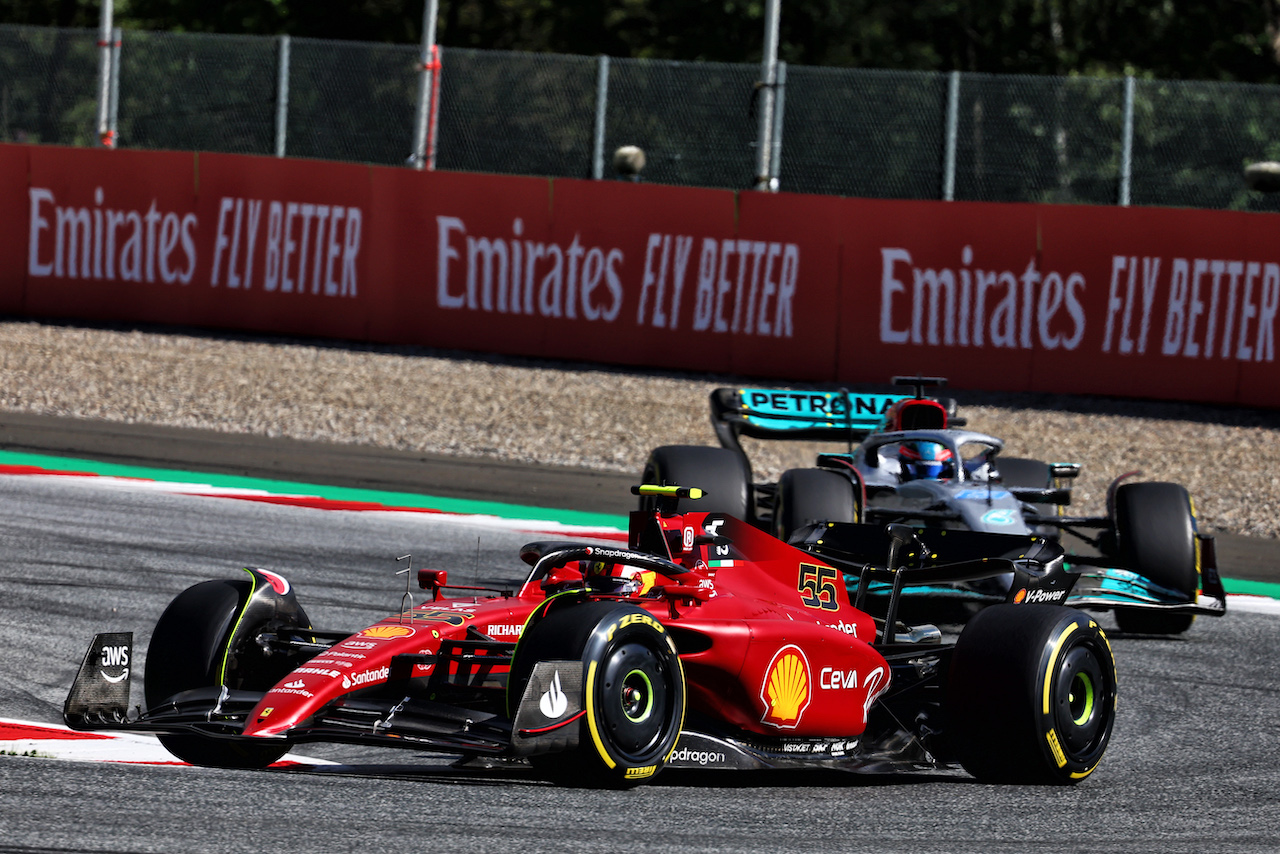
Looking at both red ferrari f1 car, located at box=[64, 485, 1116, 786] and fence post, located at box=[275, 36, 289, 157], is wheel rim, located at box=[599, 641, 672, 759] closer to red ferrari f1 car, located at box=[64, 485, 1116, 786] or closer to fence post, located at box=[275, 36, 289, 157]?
red ferrari f1 car, located at box=[64, 485, 1116, 786]

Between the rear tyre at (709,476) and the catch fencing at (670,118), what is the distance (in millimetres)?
7564

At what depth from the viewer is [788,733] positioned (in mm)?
6059

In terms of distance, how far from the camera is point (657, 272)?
684 inches

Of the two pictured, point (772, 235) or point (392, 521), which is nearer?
point (392, 521)

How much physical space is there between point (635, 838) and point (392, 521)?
23.2ft

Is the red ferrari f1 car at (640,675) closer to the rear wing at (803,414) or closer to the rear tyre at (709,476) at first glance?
the rear tyre at (709,476)

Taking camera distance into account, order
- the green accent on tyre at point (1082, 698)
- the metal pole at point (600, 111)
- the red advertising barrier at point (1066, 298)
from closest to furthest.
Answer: the green accent on tyre at point (1082, 698), the red advertising barrier at point (1066, 298), the metal pole at point (600, 111)

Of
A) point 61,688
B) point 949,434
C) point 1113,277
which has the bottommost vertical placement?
point 61,688

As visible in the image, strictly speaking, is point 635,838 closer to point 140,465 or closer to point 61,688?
point 61,688

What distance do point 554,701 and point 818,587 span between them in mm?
1784

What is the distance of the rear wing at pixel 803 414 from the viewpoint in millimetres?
11250

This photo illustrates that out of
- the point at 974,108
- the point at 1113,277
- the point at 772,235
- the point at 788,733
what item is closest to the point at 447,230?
the point at 772,235

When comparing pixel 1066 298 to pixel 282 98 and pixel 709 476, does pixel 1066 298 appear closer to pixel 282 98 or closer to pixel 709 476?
pixel 709 476

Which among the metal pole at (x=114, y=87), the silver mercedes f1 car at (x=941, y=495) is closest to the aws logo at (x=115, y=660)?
the silver mercedes f1 car at (x=941, y=495)
